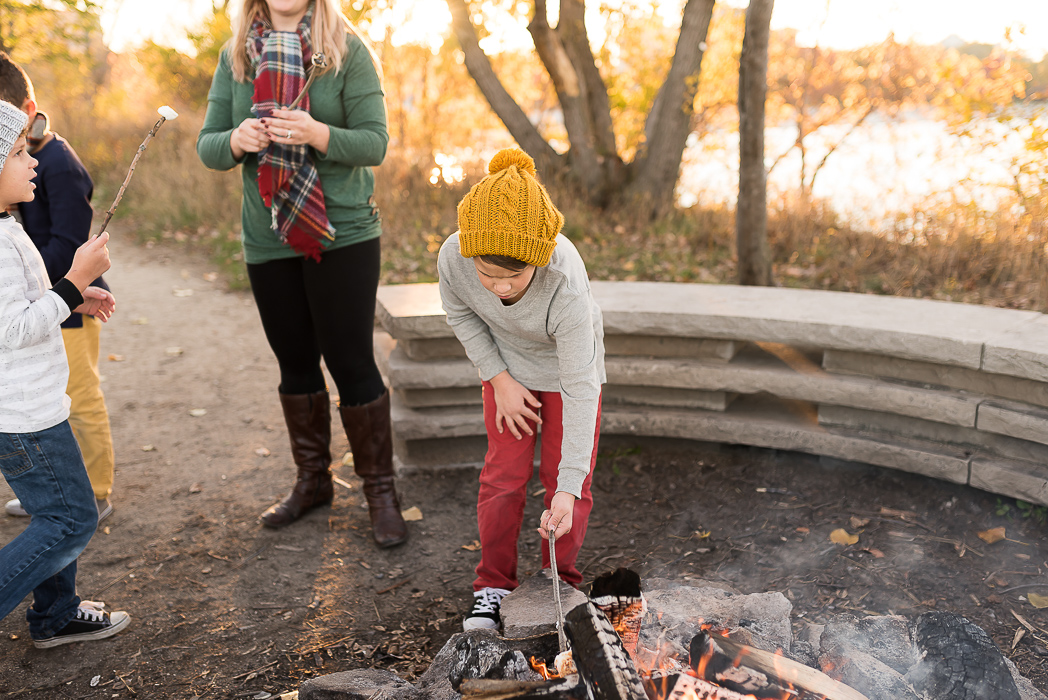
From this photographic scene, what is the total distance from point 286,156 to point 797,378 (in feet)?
7.32

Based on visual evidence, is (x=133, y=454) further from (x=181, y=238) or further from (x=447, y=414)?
(x=181, y=238)

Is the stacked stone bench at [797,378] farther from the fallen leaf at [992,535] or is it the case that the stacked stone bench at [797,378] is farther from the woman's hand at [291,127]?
the woman's hand at [291,127]

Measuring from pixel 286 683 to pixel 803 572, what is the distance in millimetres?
1816

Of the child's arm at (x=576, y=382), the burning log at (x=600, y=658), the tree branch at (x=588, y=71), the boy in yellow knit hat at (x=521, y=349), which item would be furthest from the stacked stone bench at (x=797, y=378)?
the tree branch at (x=588, y=71)

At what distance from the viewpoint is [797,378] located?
10.6 ft

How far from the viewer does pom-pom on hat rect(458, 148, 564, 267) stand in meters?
1.92

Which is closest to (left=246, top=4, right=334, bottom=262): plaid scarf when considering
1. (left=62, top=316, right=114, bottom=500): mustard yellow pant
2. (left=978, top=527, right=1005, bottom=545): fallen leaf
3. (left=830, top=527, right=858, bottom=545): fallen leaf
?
(left=62, top=316, right=114, bottom=500): mustard yellow pant

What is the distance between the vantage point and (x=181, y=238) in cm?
903

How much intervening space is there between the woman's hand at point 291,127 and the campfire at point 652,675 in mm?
1816

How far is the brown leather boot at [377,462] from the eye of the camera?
3.06m

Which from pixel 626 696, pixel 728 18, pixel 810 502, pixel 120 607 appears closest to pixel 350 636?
pixel 120 607

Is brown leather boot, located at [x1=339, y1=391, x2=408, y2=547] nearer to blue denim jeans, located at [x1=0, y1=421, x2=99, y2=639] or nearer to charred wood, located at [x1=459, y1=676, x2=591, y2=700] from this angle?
blue denim jeans, located at [x1=0, y1=421, x2=99, y2=639]

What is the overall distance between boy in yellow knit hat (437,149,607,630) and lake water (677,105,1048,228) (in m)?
4.64

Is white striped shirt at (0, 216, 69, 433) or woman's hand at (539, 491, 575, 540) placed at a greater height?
white striped shirt at (0, 216, 69, 433)
